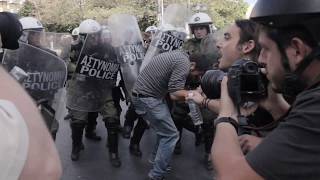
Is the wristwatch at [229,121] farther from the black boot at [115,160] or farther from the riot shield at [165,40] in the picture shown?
the riot shield at [165,40]

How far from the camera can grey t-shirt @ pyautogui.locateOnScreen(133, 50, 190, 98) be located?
4.50 metres

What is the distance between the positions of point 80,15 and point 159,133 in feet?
129

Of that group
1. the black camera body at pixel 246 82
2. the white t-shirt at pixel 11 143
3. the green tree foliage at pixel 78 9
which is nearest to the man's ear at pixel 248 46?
the black camera body at pixel 246 82

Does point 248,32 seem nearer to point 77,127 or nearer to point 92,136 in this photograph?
→ point 77,127

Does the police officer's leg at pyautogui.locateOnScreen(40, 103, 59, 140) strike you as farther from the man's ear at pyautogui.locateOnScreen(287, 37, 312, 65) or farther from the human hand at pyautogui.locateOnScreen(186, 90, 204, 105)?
the man's ear at pyautogui.locateOnScreen(287, 37, 312, 65)

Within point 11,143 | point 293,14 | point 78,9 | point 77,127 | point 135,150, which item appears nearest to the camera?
point 11,143

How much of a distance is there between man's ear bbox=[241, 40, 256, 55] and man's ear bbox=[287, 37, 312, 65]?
3.75 ft

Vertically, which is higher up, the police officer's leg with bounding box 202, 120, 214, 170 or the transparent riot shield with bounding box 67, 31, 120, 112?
the transparent riot shield with bounding box 67, 31, 120, 112

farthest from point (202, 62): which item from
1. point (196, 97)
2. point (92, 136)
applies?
point (92, 136)

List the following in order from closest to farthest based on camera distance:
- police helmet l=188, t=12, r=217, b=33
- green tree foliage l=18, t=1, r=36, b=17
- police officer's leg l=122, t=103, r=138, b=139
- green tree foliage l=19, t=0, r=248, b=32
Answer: police officer's leg l=122, t=103, r=138, b=139, police helmet l=188, t=12, r=217, b=33, green tree foliage l=19, t=0, r=248, b=32, green tree foliage l=18, t=1, r=36, b=17

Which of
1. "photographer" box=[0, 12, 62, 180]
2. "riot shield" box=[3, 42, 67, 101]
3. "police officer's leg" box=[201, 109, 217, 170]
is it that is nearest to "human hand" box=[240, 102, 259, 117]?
"photographer" box=[0, 12, 62, 180]

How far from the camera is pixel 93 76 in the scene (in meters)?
5.66

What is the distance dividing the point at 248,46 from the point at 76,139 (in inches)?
142

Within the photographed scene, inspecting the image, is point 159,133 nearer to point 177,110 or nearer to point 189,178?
point 189,178
